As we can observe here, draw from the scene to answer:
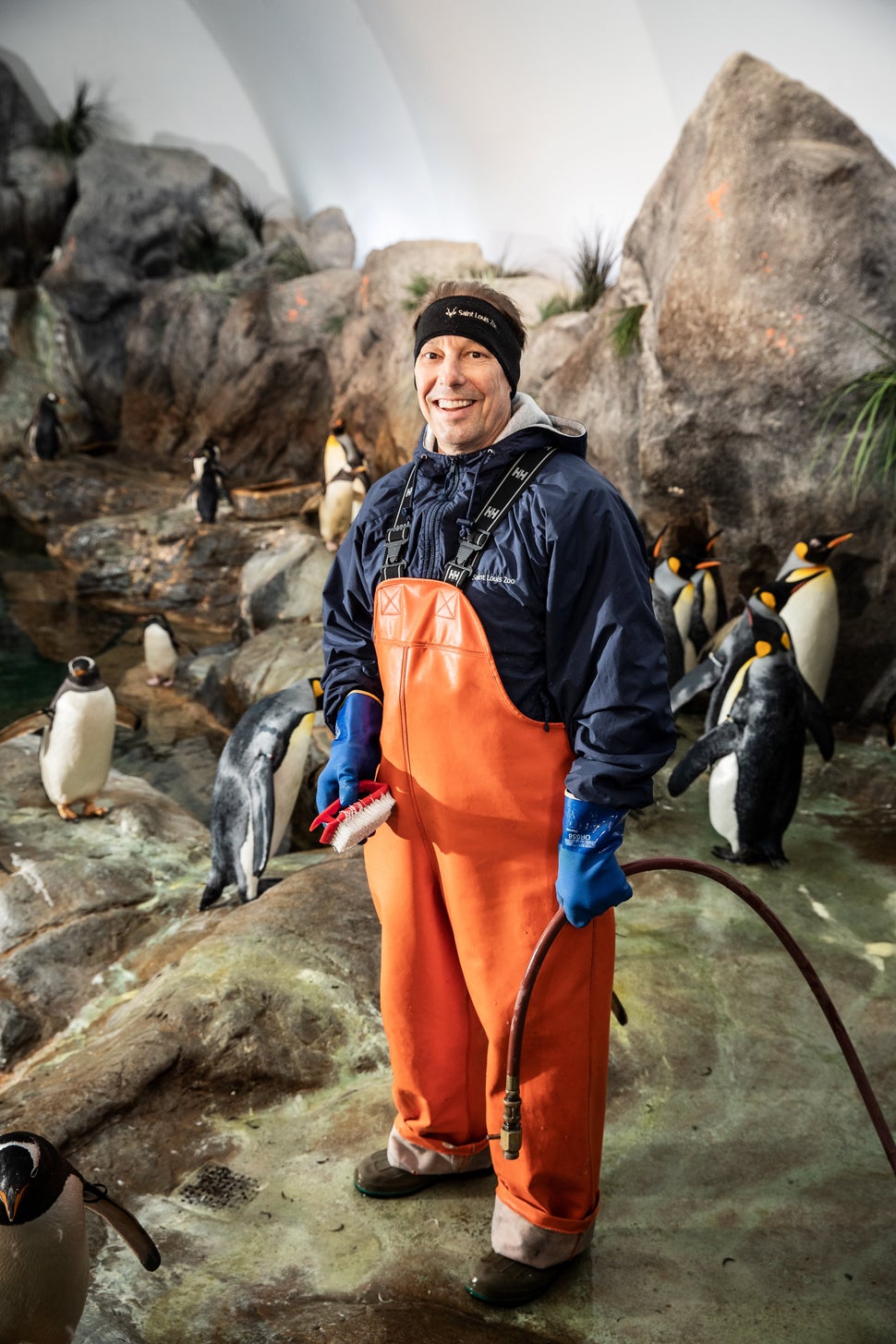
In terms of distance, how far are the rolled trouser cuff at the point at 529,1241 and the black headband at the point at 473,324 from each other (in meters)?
1.48

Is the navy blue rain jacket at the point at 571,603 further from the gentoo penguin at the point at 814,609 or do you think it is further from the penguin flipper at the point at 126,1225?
the gentoo penguin at the point at 814,609

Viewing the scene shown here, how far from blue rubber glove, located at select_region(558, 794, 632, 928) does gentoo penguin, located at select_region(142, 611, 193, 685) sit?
232 inches

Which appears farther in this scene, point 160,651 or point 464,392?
point 160,651

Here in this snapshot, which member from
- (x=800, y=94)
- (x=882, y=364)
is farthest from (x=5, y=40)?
(x=882, y=364)

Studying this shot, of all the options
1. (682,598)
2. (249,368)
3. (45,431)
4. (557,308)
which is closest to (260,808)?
(682,598)

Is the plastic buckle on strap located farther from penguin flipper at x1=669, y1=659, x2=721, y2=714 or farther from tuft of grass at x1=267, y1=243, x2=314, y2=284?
tuft of grass at x1=267, y1=243, x2=314, y2=284

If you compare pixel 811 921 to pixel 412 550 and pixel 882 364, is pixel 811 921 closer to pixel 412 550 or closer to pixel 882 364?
pixel 412 550

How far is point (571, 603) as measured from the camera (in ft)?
5.37

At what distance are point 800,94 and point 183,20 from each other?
10992 mm

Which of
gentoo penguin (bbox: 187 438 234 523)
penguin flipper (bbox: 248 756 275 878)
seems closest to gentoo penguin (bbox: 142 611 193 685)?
gentoo penguin (bbox: 187 438 234 523)

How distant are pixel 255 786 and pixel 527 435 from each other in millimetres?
2532

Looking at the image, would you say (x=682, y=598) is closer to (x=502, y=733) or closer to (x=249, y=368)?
(x=502, y=733)

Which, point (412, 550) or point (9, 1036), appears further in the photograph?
point (9, 1036)

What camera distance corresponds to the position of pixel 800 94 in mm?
5262
